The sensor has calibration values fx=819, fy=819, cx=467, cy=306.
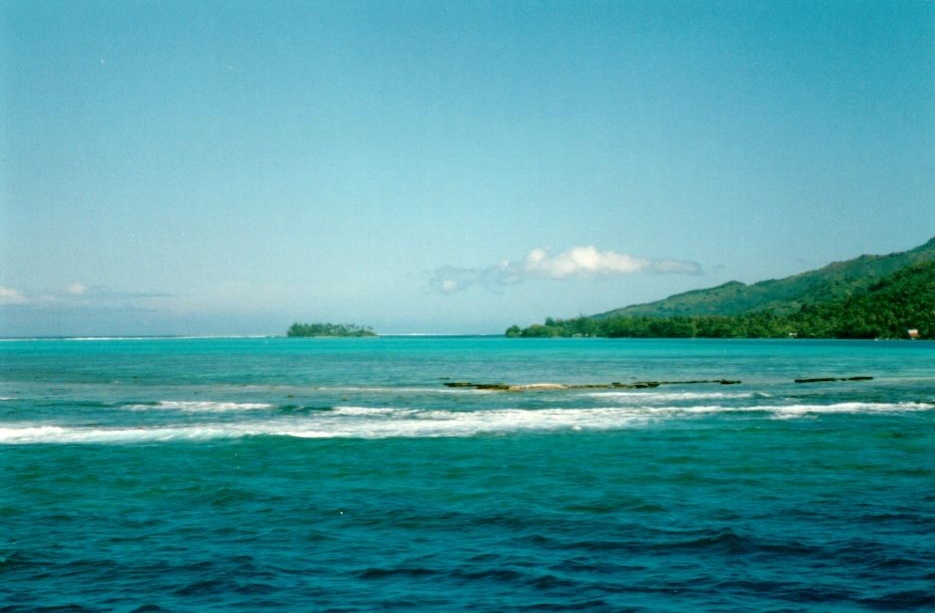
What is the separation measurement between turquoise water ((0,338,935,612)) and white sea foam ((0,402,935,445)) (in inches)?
11.5

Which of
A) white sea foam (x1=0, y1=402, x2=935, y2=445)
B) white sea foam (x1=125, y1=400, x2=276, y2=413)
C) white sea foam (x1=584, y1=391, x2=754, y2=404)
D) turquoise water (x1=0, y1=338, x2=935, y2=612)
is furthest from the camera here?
white sea foam (x1=584, y1=391, x2=754, y2=404)

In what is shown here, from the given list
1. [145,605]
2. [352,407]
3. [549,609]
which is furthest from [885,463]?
[352,407]

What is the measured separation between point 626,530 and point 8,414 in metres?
44.9

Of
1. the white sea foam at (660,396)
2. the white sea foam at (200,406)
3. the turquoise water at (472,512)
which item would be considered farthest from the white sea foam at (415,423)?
the white sea foam at (200,406)

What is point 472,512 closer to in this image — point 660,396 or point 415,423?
point 415,423

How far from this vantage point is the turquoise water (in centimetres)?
1559

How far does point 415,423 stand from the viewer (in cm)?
4431

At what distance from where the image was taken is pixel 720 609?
1433cm

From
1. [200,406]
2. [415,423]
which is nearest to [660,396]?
[415,423]

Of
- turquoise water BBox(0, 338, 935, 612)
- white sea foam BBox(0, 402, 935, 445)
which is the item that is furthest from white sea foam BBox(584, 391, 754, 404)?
turquoise water BBox(0, 338, 935, 612)

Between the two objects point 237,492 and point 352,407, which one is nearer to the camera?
point 237,492

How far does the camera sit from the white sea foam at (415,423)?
39.2 meters

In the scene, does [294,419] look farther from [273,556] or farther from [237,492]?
[273,556]

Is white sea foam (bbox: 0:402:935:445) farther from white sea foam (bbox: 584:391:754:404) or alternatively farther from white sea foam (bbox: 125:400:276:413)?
white sea foam (bbox: 125:400:276:413)
